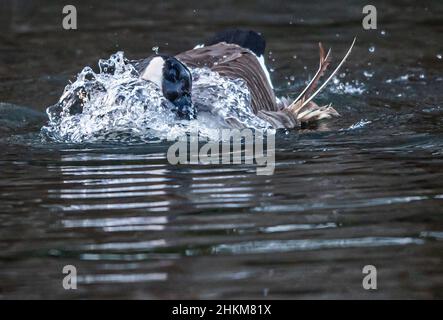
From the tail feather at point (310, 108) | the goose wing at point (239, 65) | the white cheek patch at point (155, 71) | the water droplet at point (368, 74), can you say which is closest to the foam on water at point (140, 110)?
the white cheek patch at point (155, 71)

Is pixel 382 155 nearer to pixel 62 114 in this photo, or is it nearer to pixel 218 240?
pixel 218 240

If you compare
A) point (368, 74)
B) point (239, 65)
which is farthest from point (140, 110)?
point (368, 74)

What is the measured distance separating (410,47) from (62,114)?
4.09 m

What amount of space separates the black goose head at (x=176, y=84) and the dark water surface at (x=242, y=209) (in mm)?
355

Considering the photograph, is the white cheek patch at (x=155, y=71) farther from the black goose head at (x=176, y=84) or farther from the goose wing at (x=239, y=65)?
the goose wing at (x=239, y=65)

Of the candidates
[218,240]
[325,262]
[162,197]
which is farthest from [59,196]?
[325,262]

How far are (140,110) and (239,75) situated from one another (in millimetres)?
1107

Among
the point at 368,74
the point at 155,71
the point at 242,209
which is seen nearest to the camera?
the point at 242,209

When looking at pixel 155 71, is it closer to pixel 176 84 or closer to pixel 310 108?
pixel 176 84

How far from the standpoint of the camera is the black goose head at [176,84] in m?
6.92

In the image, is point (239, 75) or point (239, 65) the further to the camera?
point (239, 65)

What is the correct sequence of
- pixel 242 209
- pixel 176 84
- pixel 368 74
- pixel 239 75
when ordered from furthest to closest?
1. pixel 368 74
2. pixel 239 75
3. pixel 176 84
4. pixel 242 209

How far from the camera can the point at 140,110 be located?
705cm

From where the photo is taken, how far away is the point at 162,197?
17.5 ft
